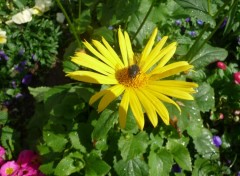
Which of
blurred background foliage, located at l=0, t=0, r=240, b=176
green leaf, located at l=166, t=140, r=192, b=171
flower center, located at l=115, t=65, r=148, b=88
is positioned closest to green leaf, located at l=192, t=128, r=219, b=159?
blurred background foliage, located at l=0, t=0, r=240, b=176

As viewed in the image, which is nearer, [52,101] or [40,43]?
[52,101]

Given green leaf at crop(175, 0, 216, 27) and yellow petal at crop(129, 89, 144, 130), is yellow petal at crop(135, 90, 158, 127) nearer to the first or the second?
yellow petal at crop(129, 89, 144, 130)

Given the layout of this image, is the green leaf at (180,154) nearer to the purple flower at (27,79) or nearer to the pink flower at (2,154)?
the pink flower at (2,154)

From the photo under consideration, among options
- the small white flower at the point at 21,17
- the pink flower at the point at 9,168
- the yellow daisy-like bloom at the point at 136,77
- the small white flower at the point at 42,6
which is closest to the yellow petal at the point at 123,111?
the yellow daisy-like bloom at the point at 136,77

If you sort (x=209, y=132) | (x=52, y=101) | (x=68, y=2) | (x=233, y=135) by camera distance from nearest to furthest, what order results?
(x=52, y=101)
(x=209, y=132)
(x=233, y=135)
(x=68, y=2)

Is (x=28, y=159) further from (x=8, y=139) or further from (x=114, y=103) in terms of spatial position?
(x=114, y=103)

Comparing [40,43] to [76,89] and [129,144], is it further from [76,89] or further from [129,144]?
[129,144]

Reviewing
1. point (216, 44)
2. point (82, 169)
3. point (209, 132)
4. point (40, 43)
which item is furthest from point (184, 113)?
point (40, 43)

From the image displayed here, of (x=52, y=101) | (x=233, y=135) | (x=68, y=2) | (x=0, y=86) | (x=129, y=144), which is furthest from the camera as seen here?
(x=68, y=2)
